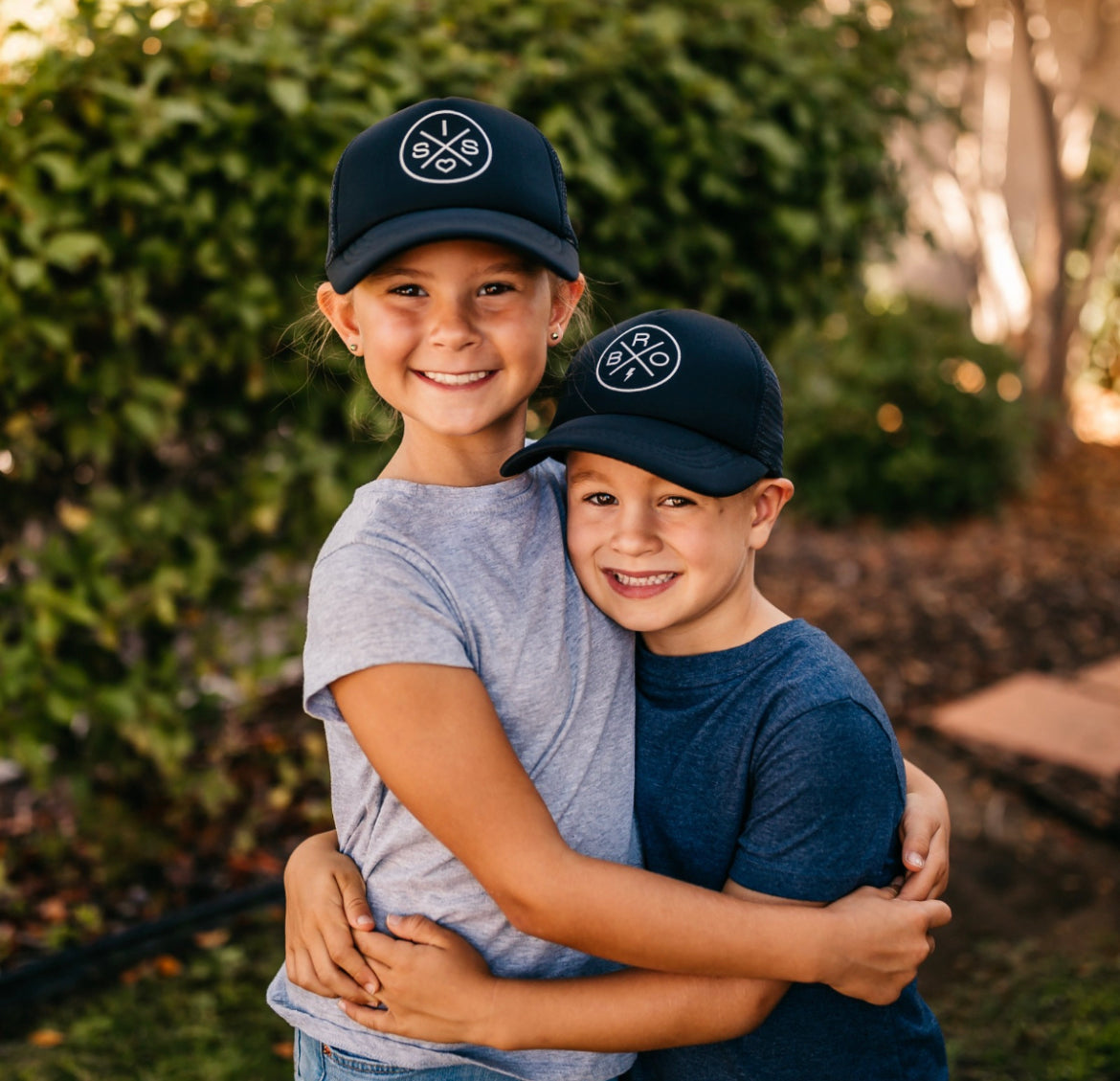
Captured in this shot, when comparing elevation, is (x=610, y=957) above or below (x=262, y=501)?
below

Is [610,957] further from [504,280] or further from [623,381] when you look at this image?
[504,280]

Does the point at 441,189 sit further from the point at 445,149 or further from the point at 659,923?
the point at 659,923

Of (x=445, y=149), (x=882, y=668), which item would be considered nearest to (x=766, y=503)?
(x=445, y=149)

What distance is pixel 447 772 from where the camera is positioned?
1.30 metres

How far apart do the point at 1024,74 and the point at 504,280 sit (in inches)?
357

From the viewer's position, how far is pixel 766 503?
5.29 feet

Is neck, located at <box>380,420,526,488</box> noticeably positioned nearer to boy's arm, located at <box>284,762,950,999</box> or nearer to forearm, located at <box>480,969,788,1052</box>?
boy's arm, located at <box>284,762,950,999</box>

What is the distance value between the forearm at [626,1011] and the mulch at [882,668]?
2234 millimetres

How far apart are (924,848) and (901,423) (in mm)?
5756

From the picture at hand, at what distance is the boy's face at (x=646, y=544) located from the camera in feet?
4.95

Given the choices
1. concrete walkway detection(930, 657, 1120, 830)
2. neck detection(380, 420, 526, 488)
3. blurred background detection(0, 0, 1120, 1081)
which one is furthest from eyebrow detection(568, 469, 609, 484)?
concrete walkway detection(930, 657, 1120, 830)

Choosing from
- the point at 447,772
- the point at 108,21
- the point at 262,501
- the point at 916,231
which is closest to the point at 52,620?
the point at 262,501

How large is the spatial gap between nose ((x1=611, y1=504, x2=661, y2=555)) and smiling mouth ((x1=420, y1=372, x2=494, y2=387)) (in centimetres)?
27

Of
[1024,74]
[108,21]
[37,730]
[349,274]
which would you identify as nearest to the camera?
[349,274]
